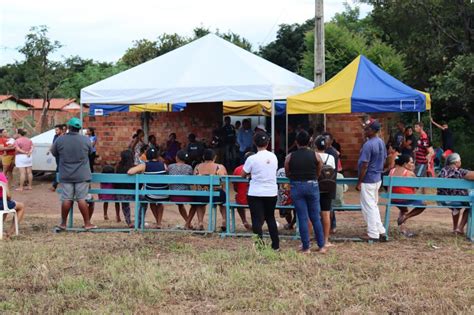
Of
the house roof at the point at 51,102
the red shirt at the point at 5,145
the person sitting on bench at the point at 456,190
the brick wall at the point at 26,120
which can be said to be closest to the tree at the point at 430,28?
the person sitting on bench at the point at 456,190

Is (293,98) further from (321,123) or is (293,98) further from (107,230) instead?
(107,230)

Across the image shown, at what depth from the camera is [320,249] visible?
7754mm

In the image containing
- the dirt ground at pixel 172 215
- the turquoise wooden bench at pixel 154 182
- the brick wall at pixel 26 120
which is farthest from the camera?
the brick wall at pixel 26 120

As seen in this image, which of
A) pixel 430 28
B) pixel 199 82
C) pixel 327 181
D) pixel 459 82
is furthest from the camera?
pixel 430 28

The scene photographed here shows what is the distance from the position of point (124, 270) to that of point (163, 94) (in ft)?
18.9

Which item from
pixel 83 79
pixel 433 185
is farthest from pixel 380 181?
pixel 83 79

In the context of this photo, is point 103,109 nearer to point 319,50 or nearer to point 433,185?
point 319,50

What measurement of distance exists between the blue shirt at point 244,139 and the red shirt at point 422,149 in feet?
18.7

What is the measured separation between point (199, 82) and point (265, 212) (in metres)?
4.85

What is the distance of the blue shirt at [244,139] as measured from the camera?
18064mm

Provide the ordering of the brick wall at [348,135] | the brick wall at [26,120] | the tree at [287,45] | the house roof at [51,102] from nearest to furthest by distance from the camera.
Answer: the brick wall at [348,135], the brick wall at [26,120], the tree at [287,45], the house roof at [51,102]

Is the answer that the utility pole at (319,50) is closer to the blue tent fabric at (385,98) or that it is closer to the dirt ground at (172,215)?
the blue tent fabric at (385,98)

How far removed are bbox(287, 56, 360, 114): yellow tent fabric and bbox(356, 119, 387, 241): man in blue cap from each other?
2177 millimetres

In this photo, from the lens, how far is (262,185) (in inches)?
299
